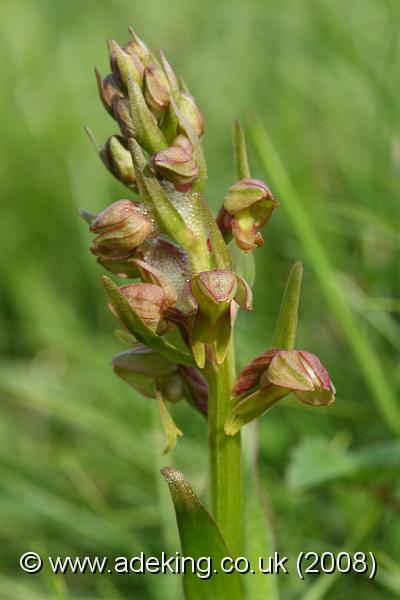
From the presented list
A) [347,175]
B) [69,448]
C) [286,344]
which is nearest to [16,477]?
[69,448]

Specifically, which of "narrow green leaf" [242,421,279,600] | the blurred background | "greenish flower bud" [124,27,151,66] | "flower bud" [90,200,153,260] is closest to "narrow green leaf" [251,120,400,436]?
the blurred background

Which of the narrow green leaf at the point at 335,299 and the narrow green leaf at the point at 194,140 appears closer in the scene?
the narrow green leaf at the point at 194,140

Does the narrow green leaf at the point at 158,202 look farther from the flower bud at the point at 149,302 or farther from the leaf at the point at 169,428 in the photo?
the leaf at the point at 169,428

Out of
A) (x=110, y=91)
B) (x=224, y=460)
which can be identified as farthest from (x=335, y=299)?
(x=110, y=91)

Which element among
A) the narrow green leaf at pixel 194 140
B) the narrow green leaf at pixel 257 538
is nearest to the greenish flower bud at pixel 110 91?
the narrow green leaf at pixel 194 140

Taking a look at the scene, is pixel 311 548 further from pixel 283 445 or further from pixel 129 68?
pixel 129 68

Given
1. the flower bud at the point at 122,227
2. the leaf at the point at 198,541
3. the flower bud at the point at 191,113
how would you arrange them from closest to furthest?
1. the leaf at the point at 198,541
2. the flower bud at the point at 122,227
3. the flower bud at the point at 191,113

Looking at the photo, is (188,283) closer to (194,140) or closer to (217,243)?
(217,243)

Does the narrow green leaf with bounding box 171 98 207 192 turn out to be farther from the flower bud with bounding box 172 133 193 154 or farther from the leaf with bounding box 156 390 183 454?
the leaf with bounding box 156 390 183 454
